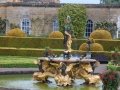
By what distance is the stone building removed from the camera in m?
42.2

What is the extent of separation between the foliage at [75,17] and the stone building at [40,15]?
1.53 m

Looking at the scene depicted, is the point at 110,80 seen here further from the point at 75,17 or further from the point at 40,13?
the point at 40,13

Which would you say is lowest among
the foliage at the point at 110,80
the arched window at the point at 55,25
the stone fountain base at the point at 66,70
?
the arched window at the point at 55,25

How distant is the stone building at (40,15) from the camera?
42.2m

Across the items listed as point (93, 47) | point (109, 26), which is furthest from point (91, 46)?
point (109, 26)

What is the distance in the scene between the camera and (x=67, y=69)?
54.6 feet

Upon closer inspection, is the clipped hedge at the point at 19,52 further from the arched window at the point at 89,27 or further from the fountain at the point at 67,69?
the fountain at the point at 67,69

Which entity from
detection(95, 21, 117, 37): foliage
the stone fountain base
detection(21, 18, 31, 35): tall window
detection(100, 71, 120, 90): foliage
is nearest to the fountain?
the stone fountain base

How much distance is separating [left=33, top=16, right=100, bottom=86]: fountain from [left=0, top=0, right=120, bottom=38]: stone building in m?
25.0


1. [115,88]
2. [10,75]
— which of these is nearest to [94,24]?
[10,75]

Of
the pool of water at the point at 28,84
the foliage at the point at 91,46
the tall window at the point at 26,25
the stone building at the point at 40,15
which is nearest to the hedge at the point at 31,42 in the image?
the foliage at the point at 91,46

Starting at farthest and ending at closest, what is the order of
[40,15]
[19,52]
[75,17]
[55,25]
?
[55,25]
[40,15]
[75,17]
[19,52]

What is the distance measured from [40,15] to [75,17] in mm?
3633

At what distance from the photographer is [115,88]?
13.6 m
